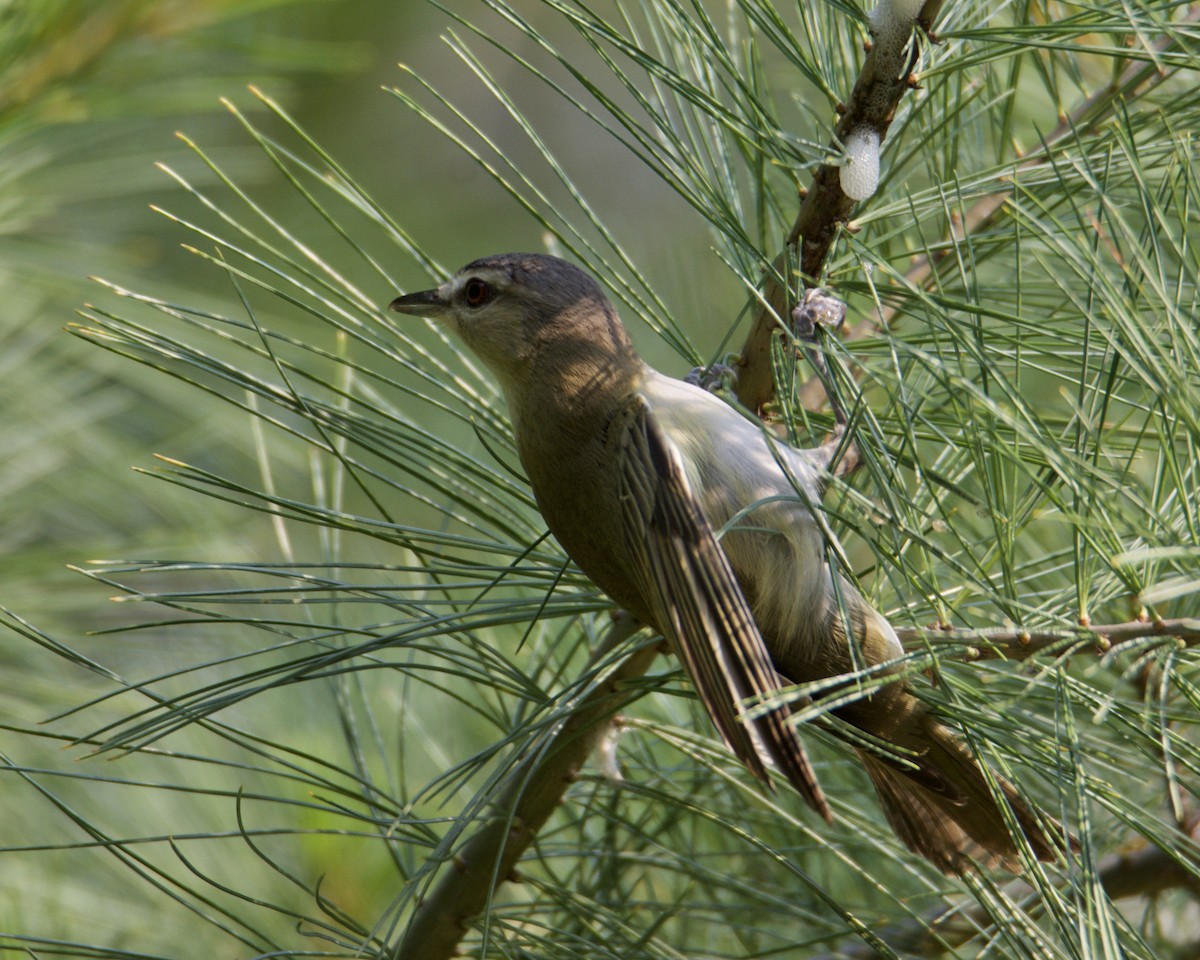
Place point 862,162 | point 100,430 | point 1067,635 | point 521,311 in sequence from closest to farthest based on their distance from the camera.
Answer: point 1067,635 < point 862,162 < point 521,311 < point 100,430

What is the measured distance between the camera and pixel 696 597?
166cm

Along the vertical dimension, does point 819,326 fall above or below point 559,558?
above

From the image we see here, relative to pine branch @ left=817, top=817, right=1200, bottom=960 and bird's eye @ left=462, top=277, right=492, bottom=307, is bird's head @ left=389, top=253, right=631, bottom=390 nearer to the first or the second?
bird's eye @ left=462, top=277, right=492, bottom=307

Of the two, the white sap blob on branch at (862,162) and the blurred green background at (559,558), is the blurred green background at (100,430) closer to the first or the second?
the blurred green background at (559,558)

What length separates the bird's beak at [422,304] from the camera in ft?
7.46

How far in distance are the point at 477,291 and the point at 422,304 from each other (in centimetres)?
11

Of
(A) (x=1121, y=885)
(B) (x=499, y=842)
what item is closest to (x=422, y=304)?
(B) (x=499, y=842)

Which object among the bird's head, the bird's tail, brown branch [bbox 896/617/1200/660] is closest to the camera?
brown branch [bbox 896/617/1200/660]

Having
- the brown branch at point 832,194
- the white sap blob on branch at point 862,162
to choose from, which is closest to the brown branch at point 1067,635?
the brown branch at point 832,194

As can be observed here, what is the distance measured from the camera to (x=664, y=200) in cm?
644

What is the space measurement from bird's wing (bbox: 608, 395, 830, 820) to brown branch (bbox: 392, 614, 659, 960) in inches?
5.8

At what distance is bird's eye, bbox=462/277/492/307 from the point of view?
2.28m

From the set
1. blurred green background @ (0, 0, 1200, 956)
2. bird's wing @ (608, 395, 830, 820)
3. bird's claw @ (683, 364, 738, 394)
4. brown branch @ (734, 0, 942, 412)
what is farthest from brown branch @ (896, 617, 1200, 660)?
bird's claw @ (683, 364, 738, 394)

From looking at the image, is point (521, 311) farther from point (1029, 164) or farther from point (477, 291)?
point (1029, 164)
